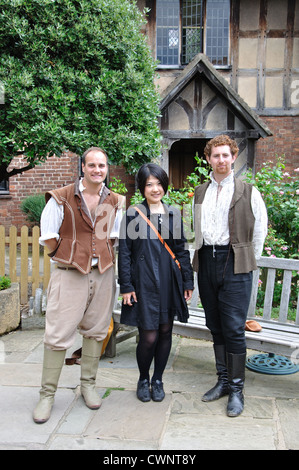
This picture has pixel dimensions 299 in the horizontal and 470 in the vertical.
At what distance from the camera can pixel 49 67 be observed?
465 cm

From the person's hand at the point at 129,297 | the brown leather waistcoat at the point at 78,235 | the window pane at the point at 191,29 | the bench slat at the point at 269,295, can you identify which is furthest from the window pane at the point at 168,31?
the person's hand at the point at 129,297

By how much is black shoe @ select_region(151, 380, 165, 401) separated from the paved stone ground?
49 mm

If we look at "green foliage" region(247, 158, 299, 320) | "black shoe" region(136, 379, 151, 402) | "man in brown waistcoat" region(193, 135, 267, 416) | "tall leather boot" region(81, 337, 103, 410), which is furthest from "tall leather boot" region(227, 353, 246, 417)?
"green foliage" region(247, 158, 299, 320)

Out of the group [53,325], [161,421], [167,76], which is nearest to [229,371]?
[161,421]

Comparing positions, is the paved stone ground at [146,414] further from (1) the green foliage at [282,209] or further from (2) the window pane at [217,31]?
(2) the window pane at [217,31]

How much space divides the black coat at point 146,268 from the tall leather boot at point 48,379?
517 mm

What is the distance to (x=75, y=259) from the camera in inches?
117

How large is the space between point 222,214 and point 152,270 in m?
0.62

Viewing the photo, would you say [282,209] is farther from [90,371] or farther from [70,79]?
[90,371]

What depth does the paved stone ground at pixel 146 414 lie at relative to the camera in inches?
107

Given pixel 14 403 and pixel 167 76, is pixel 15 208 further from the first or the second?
pixel 14 403

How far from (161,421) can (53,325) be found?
955mm
